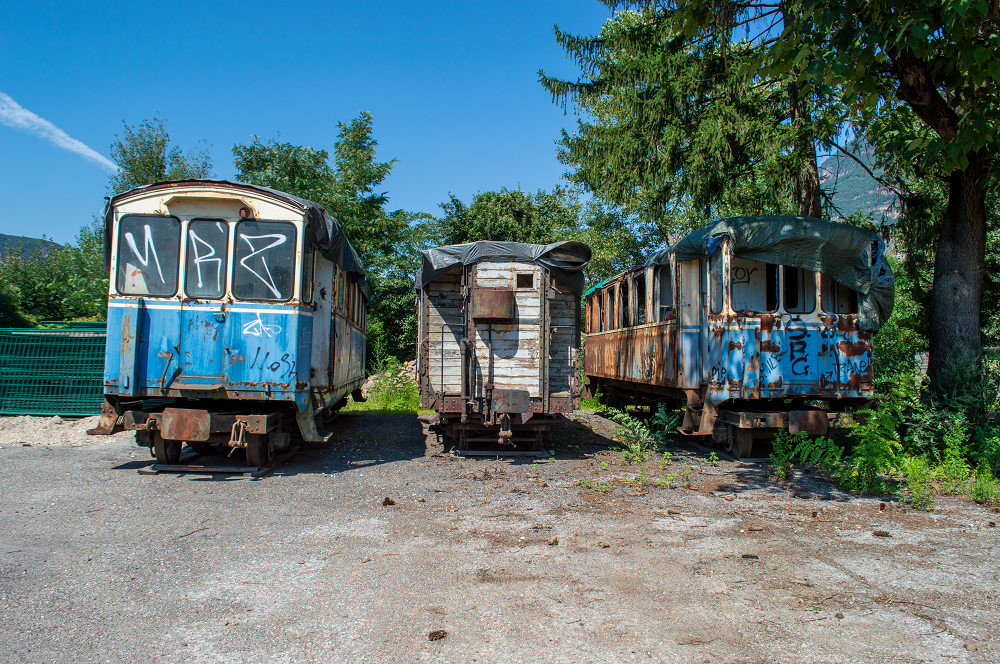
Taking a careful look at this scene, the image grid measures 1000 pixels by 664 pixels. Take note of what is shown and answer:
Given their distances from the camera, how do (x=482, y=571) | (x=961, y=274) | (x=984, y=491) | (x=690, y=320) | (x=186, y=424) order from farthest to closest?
(x=690, y=320)
(x=961, y=274)
(x=186, y=424)
(x=984, y=491)
(x=482, y=571)

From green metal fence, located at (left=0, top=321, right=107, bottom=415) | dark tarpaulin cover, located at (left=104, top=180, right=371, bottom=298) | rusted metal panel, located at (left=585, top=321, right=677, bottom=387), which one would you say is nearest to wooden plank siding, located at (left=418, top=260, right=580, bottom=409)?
rusted metal panel, located at (left=585, top=321, right=677, bottom=387)

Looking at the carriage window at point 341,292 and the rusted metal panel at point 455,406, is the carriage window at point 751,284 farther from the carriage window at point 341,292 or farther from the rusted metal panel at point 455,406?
the carriage window at point 341,292

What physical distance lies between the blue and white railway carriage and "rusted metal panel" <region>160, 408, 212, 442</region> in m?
0.01

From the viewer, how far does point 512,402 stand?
25.8 ft

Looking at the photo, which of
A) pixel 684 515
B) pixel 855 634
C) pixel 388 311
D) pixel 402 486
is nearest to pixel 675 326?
pixel 684 515

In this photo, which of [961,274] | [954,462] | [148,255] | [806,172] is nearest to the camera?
[954,462]

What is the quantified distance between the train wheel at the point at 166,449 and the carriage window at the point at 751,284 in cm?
783

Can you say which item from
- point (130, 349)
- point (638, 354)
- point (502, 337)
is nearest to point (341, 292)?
point (502, 337)

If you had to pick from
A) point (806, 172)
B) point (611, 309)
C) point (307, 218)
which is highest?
point (806, 172)

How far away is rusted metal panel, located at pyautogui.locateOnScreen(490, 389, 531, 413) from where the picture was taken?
7.84 m

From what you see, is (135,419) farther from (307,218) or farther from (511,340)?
(511,340)

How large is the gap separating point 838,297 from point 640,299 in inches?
133

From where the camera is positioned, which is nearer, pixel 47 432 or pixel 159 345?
pixel 159 345

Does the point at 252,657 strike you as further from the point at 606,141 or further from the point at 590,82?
the point at 590,82
